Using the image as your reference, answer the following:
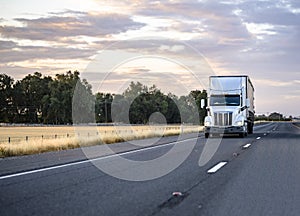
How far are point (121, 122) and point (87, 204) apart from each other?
42.1 m

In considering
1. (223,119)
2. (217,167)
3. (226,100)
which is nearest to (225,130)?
(223,119)

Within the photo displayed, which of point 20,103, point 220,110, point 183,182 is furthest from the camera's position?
point 20,103

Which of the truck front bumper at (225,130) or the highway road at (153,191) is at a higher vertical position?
the truck front bumper at (225,130)

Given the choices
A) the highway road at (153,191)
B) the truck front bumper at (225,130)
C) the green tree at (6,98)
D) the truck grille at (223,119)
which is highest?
the green tree at (6,98)

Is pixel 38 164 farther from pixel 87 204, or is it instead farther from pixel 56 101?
pixel 56 101

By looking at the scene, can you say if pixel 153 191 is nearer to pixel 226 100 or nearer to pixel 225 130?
pixel 225 130

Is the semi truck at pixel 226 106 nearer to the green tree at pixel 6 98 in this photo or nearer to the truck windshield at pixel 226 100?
the truck windshield at pixel 226 100

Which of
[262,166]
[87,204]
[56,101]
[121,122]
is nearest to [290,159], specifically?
[262,166]

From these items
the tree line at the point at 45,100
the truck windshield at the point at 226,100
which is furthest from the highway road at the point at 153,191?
the tree line at the point at 45,100

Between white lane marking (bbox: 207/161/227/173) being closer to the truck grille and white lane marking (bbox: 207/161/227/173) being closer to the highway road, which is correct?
the highway road

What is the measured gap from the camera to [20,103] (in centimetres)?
12494

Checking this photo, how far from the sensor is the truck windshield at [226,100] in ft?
106

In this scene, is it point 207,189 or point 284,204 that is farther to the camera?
point 207,189

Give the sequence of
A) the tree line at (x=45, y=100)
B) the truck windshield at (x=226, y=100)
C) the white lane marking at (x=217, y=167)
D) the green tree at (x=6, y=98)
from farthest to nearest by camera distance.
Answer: the green tree at (x=6, y=98)
the tree line at (x=45, y=100)
the truck windshield at (x=226, y=100)
the white lane marking at (x=217, y=167)
